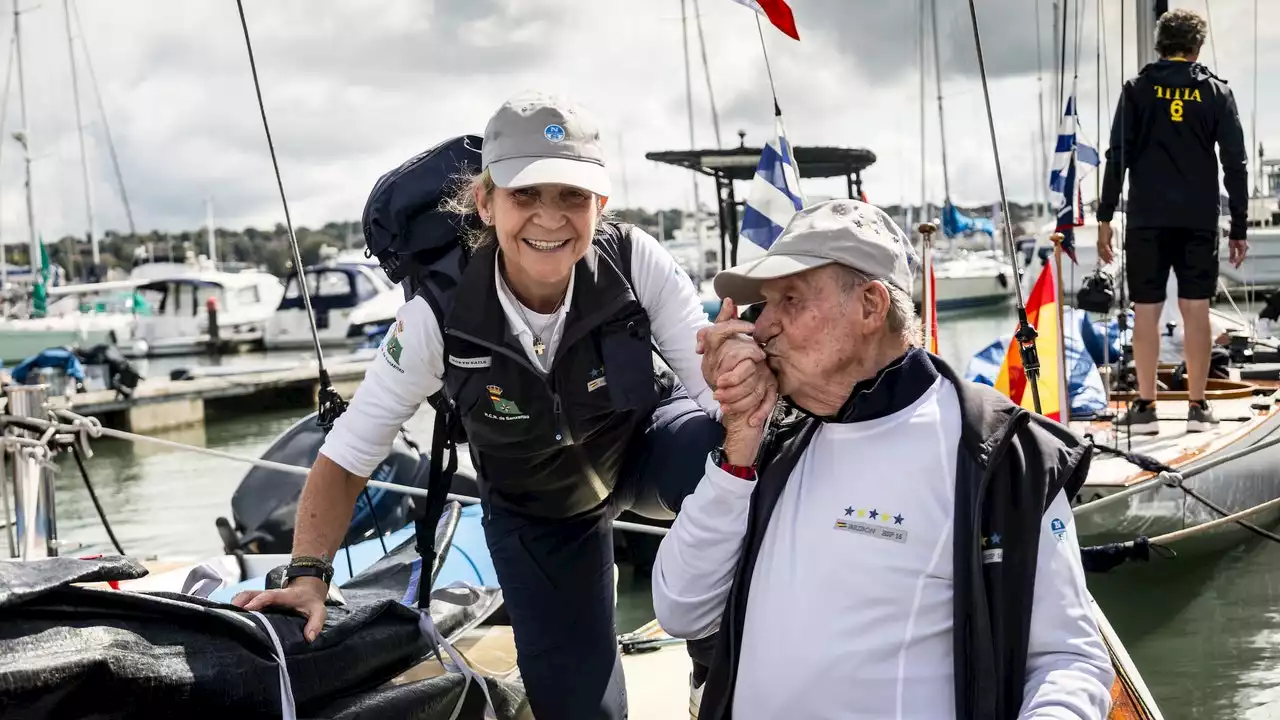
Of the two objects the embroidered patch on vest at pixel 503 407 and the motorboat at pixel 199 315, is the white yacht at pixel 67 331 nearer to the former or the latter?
the motorboat at pixel 199 315

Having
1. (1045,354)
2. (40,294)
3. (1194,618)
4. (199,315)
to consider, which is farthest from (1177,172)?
(40,294)

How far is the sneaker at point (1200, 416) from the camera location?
625 centimetres

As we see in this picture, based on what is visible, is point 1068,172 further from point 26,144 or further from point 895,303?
point 26,144

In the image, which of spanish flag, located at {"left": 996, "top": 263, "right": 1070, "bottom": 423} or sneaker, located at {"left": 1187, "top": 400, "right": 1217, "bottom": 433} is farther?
sneaker, located at {"left": 1187, "top": 400, "right": 1217, "bottom": 433}

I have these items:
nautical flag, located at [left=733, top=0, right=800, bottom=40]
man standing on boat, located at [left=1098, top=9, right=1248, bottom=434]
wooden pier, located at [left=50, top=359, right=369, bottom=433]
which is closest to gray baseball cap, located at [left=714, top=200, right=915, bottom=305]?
nautical flag, located at [left=733, top=0, right=800, bottom=40]

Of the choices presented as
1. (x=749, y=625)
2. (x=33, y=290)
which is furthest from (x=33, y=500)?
(x=33, y=290)

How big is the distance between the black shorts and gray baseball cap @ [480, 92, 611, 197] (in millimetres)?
4101

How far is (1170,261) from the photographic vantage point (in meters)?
5.80

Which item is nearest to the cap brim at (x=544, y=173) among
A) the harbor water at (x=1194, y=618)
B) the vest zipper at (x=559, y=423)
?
the vest zipper at (x=559, y=423)

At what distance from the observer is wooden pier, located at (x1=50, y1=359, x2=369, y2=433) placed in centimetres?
1738

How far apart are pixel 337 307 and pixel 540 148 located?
26424mm

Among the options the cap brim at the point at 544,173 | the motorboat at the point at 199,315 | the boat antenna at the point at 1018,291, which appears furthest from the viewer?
the motorboat at the point at 199,315

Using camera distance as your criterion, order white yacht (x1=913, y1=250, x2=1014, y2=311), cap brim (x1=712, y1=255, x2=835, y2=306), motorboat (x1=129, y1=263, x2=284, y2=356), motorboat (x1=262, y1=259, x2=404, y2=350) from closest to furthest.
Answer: cap brim (x1=712, y1=255, x2=835, y2=306)
motorboat (x1=262, y1=259, x2=404, y2=350)
motorboat (x1=129, y1=263, x2=284, y2=356)
white yacht (x1=913, y1=250, x2=1014, y2=311)

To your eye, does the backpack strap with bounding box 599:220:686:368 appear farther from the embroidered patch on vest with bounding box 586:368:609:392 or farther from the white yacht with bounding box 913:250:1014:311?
the white yacht with bounding box 913:250:1014:311
